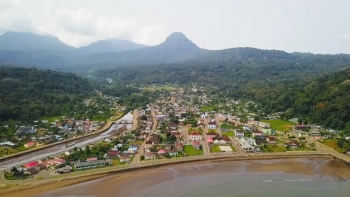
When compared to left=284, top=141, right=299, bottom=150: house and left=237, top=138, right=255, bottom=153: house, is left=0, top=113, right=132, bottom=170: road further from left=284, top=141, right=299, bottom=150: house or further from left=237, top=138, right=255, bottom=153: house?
left=284, top=141, right=299, bottom=150: house

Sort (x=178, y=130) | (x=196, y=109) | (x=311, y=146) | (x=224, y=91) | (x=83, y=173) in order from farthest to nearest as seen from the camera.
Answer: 1. (x=224, y=91)
2. (x=196, y=109)
3. (x=178, y=130)
4. (x=311, y=146)
5. (x=83, y=173)

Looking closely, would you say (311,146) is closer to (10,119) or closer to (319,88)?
(319,88)

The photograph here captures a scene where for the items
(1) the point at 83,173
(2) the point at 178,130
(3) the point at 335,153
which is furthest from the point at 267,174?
(2) the point at 178,130

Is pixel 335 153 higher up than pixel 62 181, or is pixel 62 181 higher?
pixel 335 153

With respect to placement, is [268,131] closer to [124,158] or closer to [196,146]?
[196,146]

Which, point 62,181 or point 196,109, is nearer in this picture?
point 62,181

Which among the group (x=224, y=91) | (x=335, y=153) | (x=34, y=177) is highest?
(x=224, y=91)

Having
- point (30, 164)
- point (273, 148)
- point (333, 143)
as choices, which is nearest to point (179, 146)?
point (273, 148)

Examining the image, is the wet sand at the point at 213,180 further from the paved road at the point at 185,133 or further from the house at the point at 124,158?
the paved road at the point at 185,133
